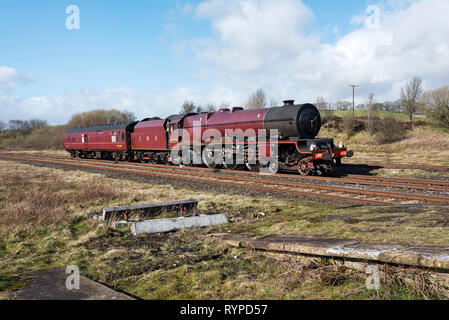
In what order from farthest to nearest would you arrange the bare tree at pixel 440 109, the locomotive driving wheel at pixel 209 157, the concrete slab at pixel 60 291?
the bare tree at pixel 440 109, the locomotive driving wheel at pixel 209 157, the concrete slab at pixel 60 291

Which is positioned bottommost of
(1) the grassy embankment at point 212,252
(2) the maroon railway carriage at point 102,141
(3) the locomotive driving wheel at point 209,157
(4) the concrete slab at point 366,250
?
(1) the grassy embankment at point 212,252

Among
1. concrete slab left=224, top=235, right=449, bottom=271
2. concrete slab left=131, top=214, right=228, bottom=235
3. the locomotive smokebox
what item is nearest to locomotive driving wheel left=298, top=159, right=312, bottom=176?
the locomotive smokebox

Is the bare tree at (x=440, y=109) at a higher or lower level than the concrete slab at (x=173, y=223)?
higher

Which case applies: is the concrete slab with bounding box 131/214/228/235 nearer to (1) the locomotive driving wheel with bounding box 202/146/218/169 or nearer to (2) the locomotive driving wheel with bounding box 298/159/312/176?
(2) the locomotive driving wheel with bounding box 298/159/312/176

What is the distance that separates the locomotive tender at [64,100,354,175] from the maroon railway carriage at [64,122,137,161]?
11 cm

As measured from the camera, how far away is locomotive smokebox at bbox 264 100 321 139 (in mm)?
16891

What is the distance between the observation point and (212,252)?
5578 millimetres

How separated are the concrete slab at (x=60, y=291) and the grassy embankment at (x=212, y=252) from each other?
0.19 metres

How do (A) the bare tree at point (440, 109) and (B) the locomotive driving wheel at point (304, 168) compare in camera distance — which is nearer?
(B) the locomotive driving wheel at point (304, 168)

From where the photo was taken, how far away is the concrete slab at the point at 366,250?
363cm

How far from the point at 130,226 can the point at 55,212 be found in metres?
2.78

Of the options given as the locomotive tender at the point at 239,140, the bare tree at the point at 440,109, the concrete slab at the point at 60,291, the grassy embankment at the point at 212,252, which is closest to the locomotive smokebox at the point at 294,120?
the locomotive tender at the point at 239,140

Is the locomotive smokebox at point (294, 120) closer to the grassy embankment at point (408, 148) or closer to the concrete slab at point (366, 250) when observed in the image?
the grassy embankment at point (408, 148)

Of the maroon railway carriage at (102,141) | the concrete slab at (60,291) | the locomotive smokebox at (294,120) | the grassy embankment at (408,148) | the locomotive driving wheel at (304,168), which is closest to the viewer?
the concrete slab at (60,291)
